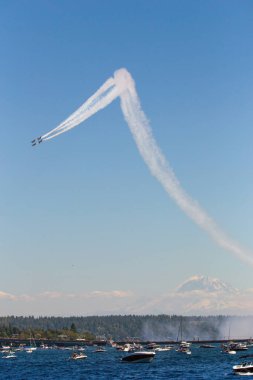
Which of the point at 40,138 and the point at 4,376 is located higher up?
the point at 40,138

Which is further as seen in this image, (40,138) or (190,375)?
(190,375)

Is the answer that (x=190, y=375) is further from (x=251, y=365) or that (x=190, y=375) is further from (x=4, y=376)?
(x=4, y=376)

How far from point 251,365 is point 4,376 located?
71.8 m

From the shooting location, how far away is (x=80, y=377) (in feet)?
552

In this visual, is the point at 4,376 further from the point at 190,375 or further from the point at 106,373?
the point at 190,375

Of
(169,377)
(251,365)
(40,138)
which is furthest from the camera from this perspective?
(251,365)

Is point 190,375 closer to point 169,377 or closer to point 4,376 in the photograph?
point 169,377

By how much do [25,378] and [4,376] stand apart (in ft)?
49.1

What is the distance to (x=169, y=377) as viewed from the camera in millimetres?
162125

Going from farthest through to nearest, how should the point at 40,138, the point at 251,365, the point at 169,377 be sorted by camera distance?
the point at 251,365 → the point at 169,377 → the point at 40,138

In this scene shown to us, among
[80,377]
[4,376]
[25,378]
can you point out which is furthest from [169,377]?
[4,376]

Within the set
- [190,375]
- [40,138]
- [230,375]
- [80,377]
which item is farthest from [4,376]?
[40,138]

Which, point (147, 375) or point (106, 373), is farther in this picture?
point (106, 373)

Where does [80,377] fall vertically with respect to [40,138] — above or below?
below
